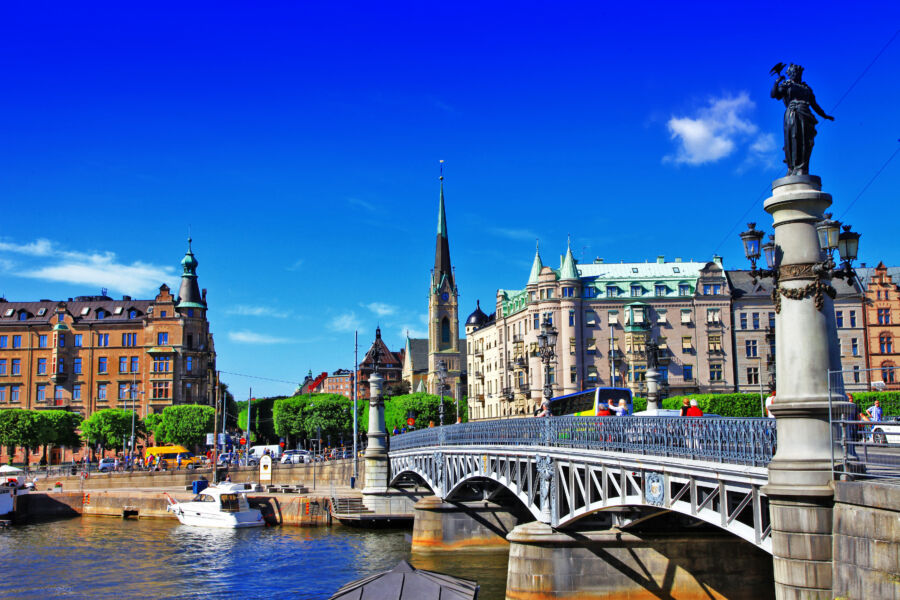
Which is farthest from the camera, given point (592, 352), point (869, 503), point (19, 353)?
point (19, 353)

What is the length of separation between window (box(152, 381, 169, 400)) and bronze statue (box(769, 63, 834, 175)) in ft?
324

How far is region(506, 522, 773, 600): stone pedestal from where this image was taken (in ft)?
89.0

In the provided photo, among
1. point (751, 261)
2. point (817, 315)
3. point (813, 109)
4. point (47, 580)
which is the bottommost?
point (47, 580)

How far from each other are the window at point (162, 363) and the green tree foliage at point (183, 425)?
720cm

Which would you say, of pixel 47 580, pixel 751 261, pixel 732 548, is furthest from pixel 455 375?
pixel 751 261

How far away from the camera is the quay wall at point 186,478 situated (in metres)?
75.8

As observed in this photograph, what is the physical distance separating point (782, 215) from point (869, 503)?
4846 millimetres

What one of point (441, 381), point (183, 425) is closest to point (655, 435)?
point (441, 381)

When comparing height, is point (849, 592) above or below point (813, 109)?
below

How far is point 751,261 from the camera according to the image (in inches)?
628

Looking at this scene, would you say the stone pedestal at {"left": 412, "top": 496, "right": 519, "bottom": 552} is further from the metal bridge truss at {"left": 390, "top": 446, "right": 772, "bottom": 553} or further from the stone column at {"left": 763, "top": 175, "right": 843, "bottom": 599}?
the stone column at {"left": 763, "top": 175, "right": 843, "bottom": 599}

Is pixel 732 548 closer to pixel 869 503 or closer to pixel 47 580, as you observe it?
pixel 869 503

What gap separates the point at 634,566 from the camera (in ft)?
91.1

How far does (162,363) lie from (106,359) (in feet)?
23.7
